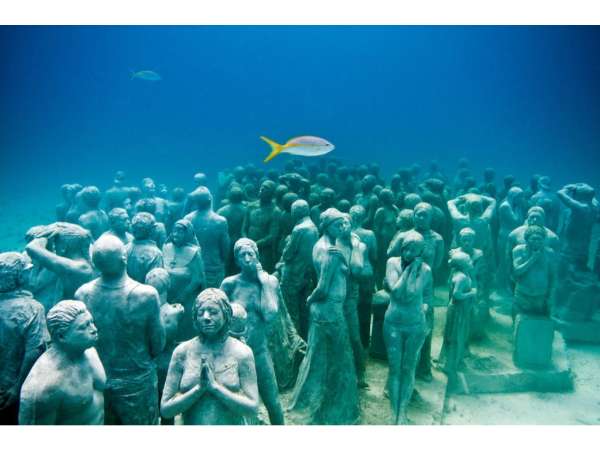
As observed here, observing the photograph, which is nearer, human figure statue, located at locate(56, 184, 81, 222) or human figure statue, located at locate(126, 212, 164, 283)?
human figure statue, located at locate(126, 212, 164, 283)

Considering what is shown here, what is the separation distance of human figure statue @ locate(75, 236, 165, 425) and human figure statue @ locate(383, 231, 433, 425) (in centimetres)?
256

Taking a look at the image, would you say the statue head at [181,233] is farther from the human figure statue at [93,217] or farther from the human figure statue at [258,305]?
the human figure statue at [93,217]

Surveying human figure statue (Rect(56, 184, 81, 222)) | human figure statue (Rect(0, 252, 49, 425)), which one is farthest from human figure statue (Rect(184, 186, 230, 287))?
human figure statue (Rect(56, 184, 81, 222))

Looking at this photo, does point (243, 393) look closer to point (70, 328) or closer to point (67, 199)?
point (70, 328)

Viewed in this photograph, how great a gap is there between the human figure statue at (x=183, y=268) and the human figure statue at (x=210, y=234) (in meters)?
1.16

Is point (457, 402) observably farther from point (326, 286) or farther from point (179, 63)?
point (179, 63)

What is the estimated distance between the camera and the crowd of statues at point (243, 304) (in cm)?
291

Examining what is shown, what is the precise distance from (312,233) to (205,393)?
3254 mm

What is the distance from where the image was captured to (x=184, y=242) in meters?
5.37

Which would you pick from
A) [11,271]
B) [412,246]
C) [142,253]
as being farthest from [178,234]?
[412,246]

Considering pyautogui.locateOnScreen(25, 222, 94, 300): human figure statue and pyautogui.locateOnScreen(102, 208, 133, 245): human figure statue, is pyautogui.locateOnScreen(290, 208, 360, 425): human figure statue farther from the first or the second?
pyautogui.locateOnScreen(102, 208, 133, 245): human figure statue

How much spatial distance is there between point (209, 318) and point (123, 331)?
4.07 feet

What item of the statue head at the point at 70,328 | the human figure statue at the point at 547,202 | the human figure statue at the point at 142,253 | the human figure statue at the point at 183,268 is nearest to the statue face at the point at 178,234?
the human figure statue at the point at 183,268

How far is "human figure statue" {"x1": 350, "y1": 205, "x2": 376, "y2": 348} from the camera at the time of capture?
6.30m
